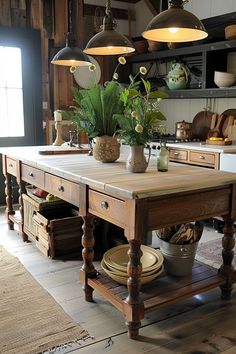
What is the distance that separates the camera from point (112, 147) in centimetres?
259

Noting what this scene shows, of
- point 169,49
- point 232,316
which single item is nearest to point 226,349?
point 232,316

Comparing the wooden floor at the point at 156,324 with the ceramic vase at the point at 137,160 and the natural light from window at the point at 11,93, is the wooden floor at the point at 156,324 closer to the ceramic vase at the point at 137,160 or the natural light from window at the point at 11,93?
the ceramic vase at the point at 137,160

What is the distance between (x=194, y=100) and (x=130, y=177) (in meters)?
3.05

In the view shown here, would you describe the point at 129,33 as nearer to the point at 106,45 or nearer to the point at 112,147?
the point at 106,45

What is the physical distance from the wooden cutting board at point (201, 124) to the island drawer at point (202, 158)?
31.1 inches

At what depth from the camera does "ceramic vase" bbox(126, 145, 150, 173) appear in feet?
7.23

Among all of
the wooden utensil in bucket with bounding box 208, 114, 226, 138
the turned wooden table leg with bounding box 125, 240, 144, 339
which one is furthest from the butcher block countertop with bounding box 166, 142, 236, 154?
the turned wooden table leg with bounding box 125, 240, 144, 339

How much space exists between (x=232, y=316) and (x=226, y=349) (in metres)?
0.33

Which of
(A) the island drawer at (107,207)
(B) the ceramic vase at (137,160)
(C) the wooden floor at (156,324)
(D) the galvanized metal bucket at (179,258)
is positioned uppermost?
(B) the ceramic vase at (137,160)

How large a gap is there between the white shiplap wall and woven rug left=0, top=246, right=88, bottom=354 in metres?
3.07

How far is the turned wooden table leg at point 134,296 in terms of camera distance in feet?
6.24

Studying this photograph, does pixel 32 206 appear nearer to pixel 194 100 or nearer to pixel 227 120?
pixel 227 120

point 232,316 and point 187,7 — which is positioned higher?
point 187,7

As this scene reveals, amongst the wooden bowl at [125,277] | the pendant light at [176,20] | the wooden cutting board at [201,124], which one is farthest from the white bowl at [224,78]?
A: the wooden bowl at [125,277]
